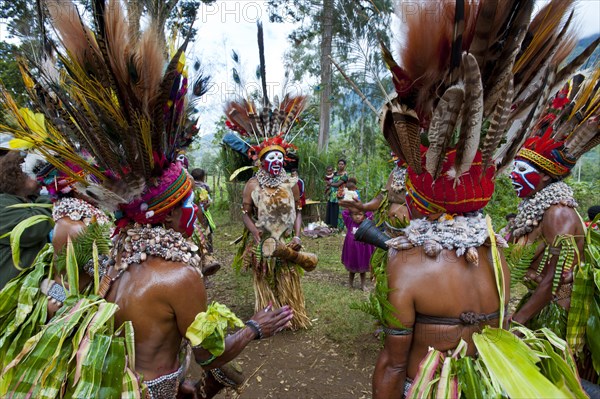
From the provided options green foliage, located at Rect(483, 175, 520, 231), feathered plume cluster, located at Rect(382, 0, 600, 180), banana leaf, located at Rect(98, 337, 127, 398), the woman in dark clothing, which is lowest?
the woman in dark clothing

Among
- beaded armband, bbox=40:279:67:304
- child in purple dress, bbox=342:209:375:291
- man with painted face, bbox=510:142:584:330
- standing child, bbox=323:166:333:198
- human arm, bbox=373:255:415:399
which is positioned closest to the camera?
human arm, bbox=373:255:415:399

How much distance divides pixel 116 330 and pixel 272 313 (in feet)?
2.64

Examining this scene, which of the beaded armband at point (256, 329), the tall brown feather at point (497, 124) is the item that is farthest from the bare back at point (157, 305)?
the tall brown feather at point (497, 124)

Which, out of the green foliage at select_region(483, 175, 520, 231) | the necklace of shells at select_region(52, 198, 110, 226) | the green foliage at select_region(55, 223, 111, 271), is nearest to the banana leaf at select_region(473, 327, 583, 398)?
the green foliage at select_region(55, 223, 111, 271)

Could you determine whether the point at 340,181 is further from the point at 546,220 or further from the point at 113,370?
the point at 113,370

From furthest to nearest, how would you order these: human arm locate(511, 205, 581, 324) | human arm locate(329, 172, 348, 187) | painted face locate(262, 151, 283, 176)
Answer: human arm locate(329, 172, 348, 187) → painted face locate(262, 151, 283, 176) → human arm locate(511, 205, 581, 324)

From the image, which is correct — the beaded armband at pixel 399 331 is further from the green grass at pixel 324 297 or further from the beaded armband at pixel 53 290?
the green grass at pixel 324 297

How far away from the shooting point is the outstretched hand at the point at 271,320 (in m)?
2.07

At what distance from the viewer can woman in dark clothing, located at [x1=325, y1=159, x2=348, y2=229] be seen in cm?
1128

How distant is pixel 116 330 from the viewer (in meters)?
1.84

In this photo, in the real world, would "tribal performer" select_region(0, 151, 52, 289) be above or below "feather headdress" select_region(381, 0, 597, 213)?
below

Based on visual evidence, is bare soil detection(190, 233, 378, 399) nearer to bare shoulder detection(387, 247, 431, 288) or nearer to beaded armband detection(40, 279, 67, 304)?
beaded armband detection(40, 279, 67, 304)

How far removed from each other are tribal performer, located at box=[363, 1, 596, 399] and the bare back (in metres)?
0.88

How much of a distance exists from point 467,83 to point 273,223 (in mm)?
Result: 3628
